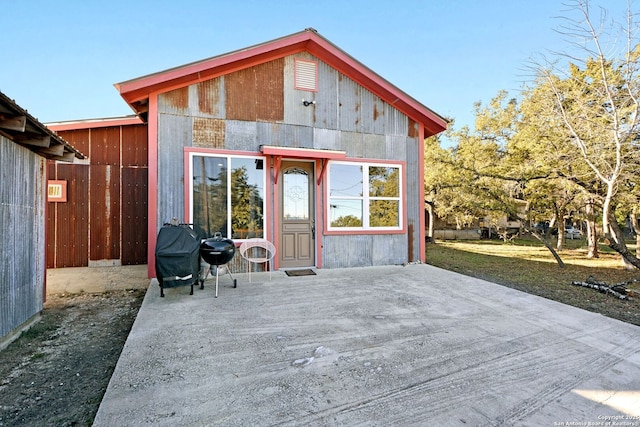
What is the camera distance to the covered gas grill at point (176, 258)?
4047mm

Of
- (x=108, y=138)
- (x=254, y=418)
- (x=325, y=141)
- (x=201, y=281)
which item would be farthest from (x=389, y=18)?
(x=254, y=418)

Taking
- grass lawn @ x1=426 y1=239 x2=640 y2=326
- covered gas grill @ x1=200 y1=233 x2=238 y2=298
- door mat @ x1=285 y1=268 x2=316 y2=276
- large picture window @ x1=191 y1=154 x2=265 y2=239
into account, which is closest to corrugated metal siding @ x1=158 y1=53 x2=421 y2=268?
large picture window @ x1=191 y1=154 x2=265 y2=239

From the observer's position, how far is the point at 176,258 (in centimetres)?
407

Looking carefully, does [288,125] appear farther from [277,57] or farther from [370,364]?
[370,364]

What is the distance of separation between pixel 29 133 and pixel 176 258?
211 centimetres

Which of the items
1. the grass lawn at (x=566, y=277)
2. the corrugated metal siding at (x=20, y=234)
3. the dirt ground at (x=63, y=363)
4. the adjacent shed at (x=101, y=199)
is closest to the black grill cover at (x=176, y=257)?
the dirt ground at (x=63, y=363)

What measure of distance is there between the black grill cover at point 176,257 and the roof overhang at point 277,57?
258cm

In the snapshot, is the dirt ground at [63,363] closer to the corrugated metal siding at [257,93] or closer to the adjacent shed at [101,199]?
the adjacent shed at [101,199]

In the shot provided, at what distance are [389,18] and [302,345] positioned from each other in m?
10.8

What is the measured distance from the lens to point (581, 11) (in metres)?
5.48

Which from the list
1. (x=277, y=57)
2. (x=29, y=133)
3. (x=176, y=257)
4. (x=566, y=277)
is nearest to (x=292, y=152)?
(x=277, y=57)

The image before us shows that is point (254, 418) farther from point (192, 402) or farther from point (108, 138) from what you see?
point (108, 138)

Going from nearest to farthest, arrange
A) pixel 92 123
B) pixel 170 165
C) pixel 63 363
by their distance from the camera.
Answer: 1. pixel 63 363
2. pixel 170 165
3. pixel 92 123

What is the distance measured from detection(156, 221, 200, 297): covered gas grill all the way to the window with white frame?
2881 mm
